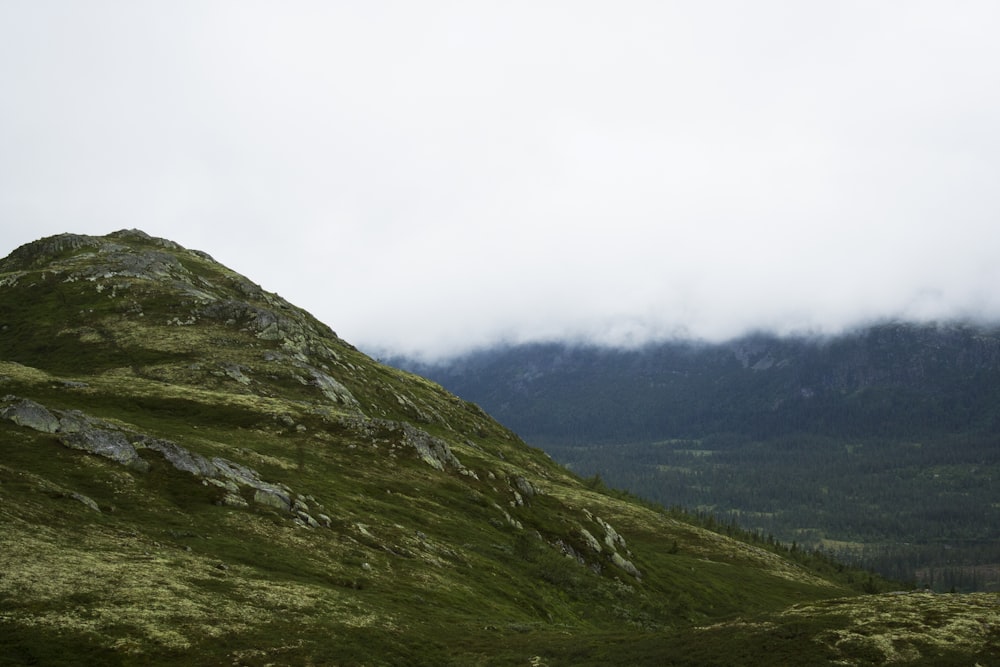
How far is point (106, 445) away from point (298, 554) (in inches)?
1120

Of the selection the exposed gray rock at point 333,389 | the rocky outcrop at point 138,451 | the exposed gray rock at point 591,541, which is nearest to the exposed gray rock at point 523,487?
the exposed gray rock at point 591,541

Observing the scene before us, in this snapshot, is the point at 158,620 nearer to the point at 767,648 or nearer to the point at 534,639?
the point at 534,639

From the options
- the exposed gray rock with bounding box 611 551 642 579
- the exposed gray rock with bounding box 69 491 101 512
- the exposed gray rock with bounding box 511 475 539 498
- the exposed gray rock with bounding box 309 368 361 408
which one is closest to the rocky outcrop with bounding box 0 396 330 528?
the exposed gray rock with bounding box 69 491 101 512

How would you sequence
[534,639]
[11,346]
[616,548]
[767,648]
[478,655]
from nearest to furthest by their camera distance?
[767,648] → [478,655] → [534,639] → [616,548] → [11,346]

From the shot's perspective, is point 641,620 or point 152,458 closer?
point 152,458

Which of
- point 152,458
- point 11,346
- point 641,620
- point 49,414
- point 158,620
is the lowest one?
point 641,620

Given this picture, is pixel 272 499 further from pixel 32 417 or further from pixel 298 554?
pixel 32 417

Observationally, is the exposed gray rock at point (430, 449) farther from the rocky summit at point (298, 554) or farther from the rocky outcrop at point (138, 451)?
the rocky outcrop at point (138, 451)

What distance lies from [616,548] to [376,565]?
262 ft

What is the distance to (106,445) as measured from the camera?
3022 inches

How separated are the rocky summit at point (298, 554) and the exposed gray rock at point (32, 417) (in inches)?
9.4

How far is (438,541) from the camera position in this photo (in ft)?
310

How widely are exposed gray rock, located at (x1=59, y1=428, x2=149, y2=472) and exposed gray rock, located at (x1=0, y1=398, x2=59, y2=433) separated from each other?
9.82 feet

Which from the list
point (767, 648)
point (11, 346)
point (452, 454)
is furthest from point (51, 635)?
point (11, 346)
